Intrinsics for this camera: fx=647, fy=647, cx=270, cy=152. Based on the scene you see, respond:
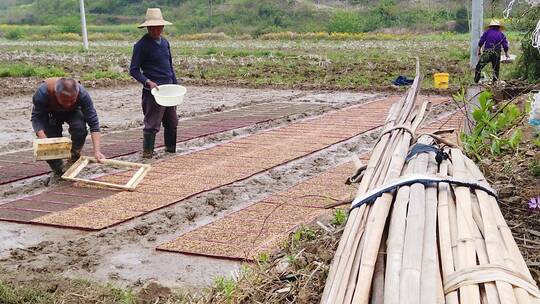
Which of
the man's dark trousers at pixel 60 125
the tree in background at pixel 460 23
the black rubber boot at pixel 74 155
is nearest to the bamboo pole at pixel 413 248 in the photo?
the man's dark trousers at pixel 60 125

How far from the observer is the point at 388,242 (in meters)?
2.12

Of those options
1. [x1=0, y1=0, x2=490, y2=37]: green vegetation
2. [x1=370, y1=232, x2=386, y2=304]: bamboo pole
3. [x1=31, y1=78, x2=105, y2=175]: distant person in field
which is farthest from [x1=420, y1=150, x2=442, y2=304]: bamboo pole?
[x1=0, y1=0, x2=490, y2=37]: green vegetation

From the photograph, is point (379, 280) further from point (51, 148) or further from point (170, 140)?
point (170, 140)

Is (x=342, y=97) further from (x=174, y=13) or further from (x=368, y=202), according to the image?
(x=174, y=13)

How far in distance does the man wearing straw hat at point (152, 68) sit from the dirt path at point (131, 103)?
1.84 metres

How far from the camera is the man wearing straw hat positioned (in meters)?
6.11

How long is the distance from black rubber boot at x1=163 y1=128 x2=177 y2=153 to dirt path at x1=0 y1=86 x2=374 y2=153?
1800mm

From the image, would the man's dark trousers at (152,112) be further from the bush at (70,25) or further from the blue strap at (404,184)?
the bush at (70,25)

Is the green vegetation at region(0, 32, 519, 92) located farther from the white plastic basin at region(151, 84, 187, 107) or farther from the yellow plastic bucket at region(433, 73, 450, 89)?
the white plastic basin at region(151, 84, 187, 107)

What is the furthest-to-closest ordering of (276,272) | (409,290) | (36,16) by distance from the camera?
(36,16), (276,272), (409,290)

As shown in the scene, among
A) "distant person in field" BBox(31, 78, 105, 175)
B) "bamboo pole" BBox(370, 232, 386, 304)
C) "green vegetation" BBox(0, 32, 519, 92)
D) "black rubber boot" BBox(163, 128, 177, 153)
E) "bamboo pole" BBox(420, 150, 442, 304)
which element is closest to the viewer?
"bamboo pole" BBox(420, 150, 442, 304)

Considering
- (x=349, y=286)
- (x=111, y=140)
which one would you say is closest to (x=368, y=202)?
(x=349, y=286)

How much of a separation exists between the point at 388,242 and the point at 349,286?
28 centimetres

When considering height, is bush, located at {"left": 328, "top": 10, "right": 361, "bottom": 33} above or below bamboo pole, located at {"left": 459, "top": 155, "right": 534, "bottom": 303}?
below
